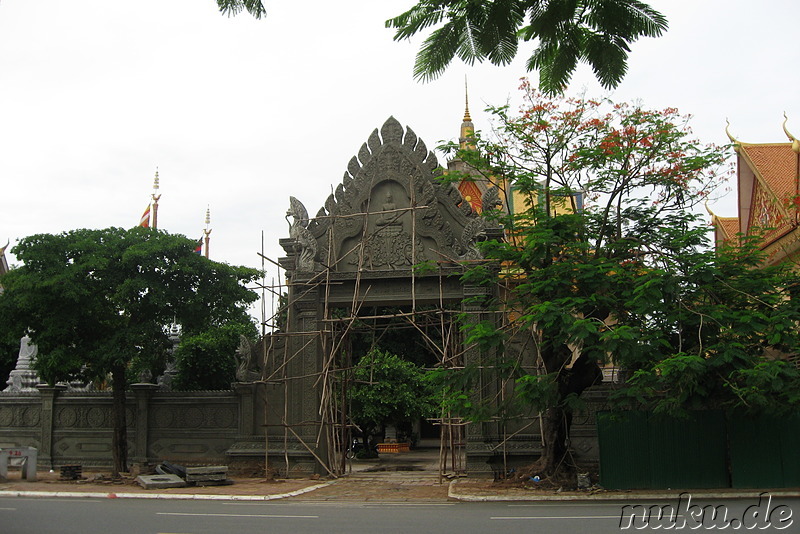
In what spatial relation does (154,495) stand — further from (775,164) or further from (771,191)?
(775,164)

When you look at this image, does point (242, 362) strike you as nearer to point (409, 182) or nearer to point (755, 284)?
point (409, 182)

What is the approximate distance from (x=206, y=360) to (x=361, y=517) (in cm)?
2279

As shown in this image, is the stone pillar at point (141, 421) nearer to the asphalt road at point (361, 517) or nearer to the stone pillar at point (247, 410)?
the stone pillar at point (247, 410)

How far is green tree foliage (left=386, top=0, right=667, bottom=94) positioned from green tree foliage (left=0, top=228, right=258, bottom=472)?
16.3 m

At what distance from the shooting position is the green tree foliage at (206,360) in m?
33.3

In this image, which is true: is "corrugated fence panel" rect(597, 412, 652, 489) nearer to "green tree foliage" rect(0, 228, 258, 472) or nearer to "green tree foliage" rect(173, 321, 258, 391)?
"green tree foliage" rect(0, 228, 258, 472)

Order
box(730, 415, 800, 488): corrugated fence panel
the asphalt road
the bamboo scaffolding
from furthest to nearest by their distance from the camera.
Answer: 1. the bamboo scaffolding
2. box(730, 415, 800, 488): corrugated fence panel
3. the asphalt road

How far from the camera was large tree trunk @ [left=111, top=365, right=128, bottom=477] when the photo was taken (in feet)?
65.9

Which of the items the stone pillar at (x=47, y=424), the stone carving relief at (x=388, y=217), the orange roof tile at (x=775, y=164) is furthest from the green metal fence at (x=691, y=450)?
the stone pillar at (x=47, y=424)

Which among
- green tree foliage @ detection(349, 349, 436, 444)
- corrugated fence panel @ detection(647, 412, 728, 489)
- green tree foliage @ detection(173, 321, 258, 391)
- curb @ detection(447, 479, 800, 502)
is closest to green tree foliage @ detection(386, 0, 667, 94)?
curb @ detection(447, 479, 800, 502)

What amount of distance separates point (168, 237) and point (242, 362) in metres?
3.59

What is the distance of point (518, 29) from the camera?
168 inches

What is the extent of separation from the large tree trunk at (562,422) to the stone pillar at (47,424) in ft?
43.5

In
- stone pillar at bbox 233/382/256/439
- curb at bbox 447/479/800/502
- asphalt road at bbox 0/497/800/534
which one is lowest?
curb at bbox 447/479/800/502
